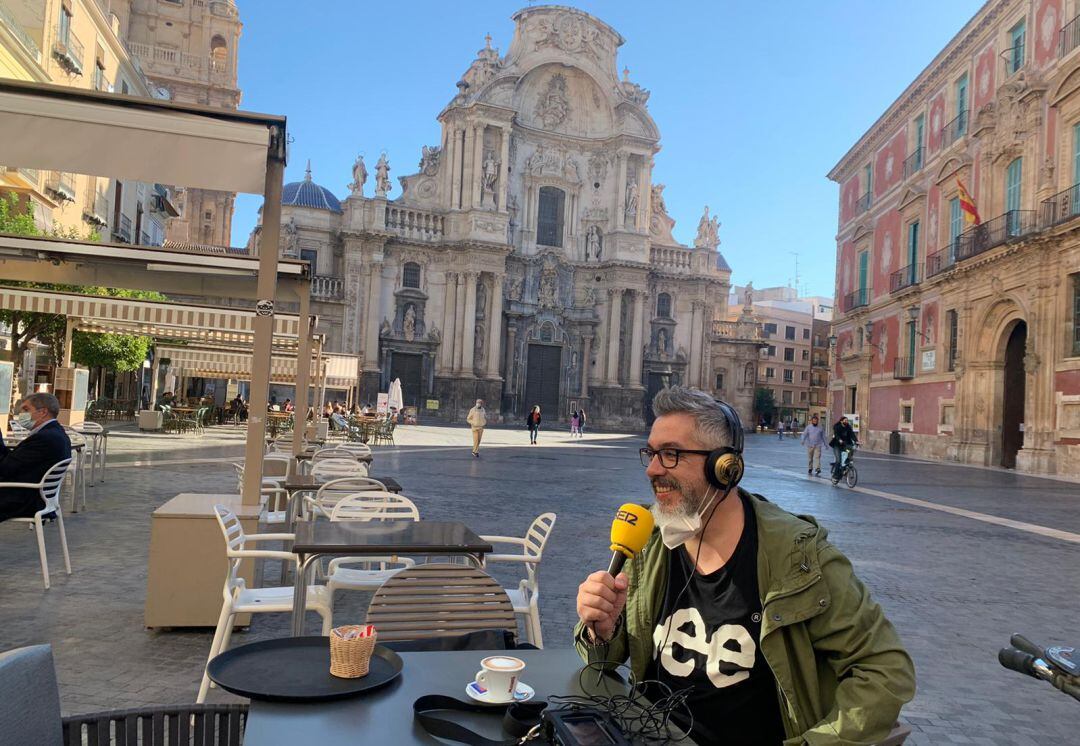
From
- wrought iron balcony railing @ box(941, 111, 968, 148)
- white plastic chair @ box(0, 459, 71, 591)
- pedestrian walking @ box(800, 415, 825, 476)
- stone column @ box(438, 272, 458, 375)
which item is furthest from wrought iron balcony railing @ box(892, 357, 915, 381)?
white plastic chair @ box(0, 459, 71, 591)

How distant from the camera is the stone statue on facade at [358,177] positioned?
130 feet

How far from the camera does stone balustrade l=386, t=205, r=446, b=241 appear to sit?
39719 mm

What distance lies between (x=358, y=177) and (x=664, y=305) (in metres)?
18.0

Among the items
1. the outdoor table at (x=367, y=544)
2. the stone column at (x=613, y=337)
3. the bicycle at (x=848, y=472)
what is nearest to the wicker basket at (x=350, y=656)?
the outdoor table at (x=367, y=544)

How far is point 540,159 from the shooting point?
4191 cm

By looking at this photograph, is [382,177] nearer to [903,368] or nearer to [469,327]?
[469,327]

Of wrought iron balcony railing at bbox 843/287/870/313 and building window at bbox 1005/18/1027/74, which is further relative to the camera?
wrought iron balcony railing at bbox 843/287/870/313

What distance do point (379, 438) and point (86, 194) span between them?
1177cm

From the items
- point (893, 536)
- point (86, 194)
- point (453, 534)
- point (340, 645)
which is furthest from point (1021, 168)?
point (86, 194)

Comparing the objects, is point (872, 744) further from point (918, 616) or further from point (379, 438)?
point (379, 438)

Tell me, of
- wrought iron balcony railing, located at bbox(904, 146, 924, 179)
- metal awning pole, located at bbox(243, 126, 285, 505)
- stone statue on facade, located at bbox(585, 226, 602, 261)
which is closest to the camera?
metal awning pole, located at bbox(243, 126, 285, 505)

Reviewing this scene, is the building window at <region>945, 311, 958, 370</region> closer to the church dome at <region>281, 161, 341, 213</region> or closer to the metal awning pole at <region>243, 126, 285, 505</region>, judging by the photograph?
the metal awning pole at <region>243, 126, 285, 505</region>

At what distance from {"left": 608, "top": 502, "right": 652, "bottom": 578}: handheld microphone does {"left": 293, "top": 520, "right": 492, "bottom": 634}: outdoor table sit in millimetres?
1980

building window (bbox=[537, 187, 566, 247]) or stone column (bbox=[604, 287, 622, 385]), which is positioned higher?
building window (bbox=[537, 187, 566, 247])
